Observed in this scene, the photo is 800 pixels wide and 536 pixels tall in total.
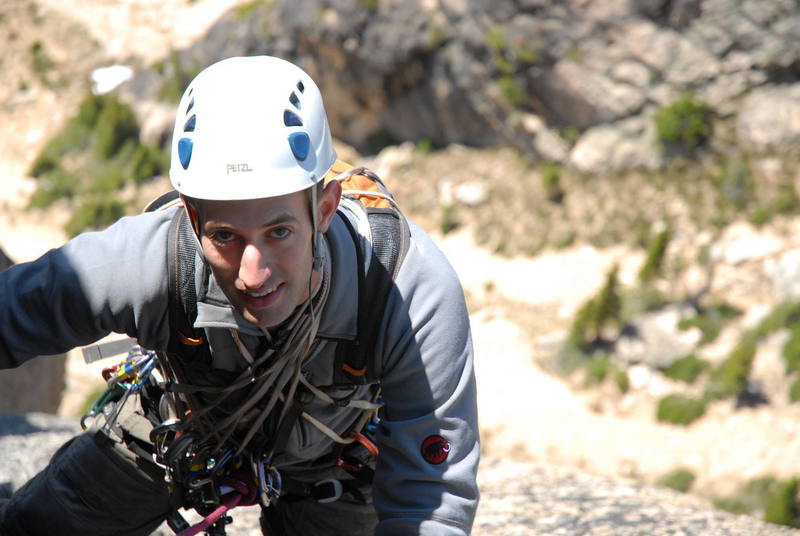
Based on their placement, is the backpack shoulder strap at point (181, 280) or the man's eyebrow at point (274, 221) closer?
the man's eyebrow at point (274, 221)

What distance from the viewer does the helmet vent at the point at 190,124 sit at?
2572mm

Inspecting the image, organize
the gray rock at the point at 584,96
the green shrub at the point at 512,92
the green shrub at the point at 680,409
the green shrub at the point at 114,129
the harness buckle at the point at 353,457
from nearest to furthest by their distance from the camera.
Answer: the harness buckle at the point at 353,457
the green shrub at the point at 680,409
the gray rock at the point at 584,96
the green shrub at the point at 512,92
the green shrub at the point at 114,129

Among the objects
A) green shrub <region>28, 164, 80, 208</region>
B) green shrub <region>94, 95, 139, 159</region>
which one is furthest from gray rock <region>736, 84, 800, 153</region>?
green shrub <region>28, 164, 80, 208</region>

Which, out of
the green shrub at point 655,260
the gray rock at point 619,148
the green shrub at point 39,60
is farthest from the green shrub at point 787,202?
the green shrub at point 39,60

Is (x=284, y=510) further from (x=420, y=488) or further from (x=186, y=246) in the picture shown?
(x=186, y=246)

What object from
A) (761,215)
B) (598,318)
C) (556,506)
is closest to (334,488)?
(556,506)

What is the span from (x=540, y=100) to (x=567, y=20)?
2176 mm

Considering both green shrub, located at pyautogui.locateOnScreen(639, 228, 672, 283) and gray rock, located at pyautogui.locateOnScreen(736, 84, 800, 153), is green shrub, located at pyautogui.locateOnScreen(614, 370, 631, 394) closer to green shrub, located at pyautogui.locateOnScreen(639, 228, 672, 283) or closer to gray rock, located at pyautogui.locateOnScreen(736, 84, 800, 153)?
green shrub, located at pyautogui.locateOnScreen(639, 228, 672, 283)

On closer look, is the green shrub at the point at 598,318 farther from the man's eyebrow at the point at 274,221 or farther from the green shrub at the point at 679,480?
the man's eyebrow at the point at 274,221

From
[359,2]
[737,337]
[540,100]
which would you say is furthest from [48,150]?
[737,337]

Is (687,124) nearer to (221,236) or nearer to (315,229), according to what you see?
(315,229)

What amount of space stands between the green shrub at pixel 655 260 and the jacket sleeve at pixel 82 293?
16.2 m

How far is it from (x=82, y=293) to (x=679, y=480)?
39.3 feet

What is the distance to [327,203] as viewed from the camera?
8.65ft
